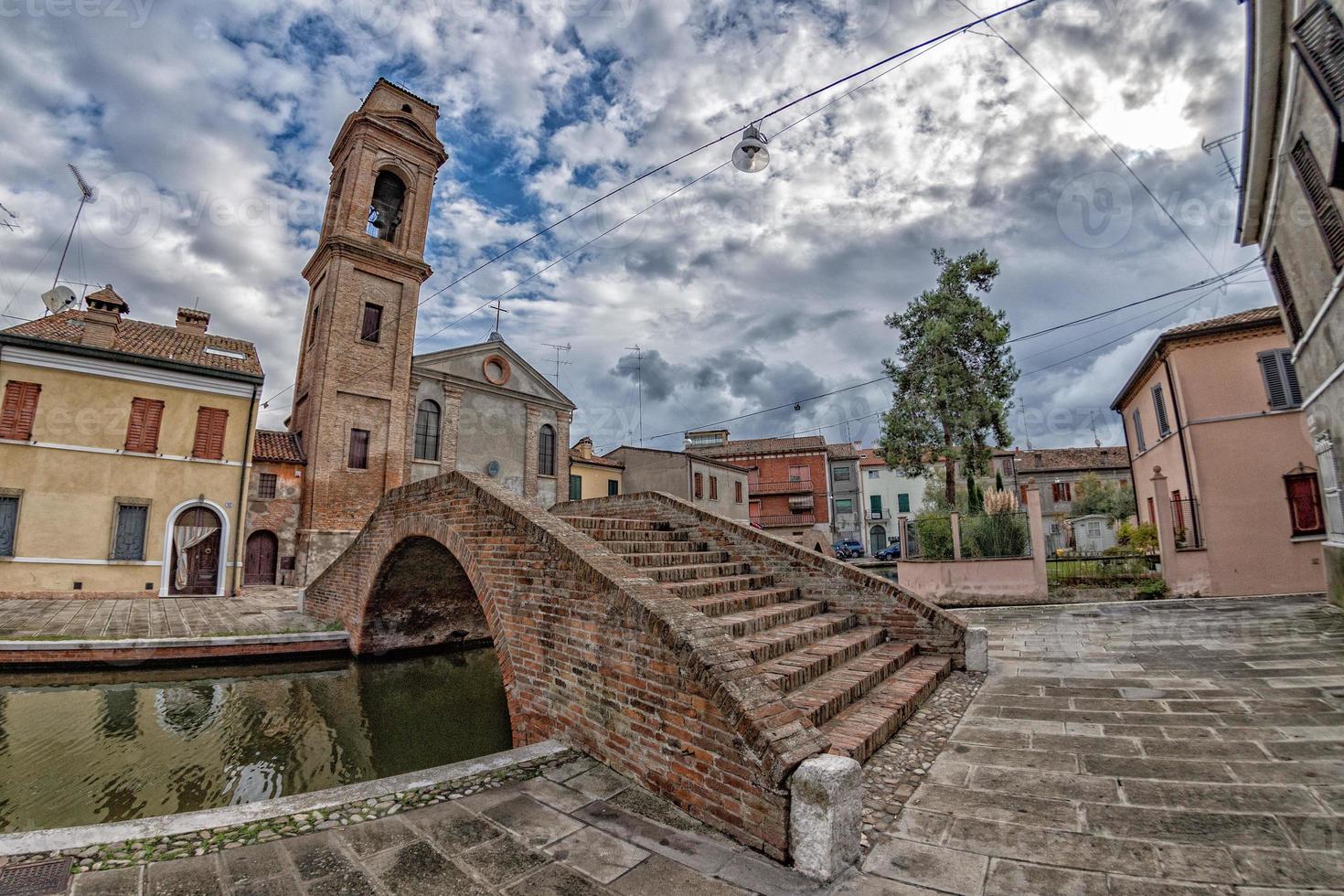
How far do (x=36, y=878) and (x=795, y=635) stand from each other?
4.77 metres

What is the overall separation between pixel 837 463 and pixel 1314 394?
31.6 m

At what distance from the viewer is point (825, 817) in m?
2.51

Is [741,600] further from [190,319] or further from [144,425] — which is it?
[190,319]

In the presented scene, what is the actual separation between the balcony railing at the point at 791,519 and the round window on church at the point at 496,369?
20369 mm

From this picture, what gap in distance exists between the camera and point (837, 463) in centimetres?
4031

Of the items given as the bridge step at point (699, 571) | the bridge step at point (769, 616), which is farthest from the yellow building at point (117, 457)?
the bridge step at point (769, 616)

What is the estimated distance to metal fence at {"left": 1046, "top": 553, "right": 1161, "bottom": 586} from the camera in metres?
12.2

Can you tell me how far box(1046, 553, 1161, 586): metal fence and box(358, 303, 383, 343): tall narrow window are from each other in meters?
21.5

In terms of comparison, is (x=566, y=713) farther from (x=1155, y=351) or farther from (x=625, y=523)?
(x=1155, y=351)

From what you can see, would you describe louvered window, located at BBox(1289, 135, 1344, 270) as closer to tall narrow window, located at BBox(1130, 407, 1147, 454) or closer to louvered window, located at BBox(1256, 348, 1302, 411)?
louvered window, located at BBox(1256, 348, 1302, 411)

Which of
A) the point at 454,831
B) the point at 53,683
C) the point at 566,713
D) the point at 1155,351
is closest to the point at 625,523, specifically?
the point at 566,713

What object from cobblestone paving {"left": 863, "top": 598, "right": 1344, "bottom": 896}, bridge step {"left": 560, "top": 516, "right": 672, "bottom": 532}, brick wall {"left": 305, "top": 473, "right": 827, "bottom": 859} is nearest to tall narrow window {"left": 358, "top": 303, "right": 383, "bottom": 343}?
bridge step {"left": 560, "top": 516, "right": 672, "bottom": 532}

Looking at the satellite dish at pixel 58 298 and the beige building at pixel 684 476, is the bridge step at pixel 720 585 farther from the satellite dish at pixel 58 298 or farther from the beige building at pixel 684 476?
the satellite dish at pixel 58 298

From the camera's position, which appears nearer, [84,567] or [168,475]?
[84,567]
